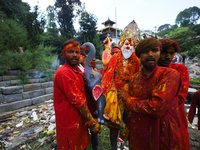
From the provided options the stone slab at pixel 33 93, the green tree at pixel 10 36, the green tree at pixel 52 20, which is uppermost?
the green tree at pixel 52 20

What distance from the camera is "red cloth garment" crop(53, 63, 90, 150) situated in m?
1.66

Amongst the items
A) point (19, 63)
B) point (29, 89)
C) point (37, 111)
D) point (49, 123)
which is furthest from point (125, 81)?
point (19, 63)

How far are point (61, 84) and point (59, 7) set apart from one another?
73.3ft

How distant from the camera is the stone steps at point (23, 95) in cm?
546

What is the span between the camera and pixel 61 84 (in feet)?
5.54

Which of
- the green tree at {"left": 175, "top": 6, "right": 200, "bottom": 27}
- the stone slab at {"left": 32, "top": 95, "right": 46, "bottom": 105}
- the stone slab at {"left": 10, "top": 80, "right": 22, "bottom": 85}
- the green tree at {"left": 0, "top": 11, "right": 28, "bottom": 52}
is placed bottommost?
the stone slab at {"left": 32, "top": 95, "right": 46, "bottom": 105}

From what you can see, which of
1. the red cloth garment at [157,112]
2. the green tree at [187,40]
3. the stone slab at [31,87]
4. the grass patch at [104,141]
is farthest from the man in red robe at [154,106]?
the green tree at [187,40]

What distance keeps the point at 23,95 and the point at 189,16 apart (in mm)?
87388

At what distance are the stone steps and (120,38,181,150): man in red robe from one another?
654 cm

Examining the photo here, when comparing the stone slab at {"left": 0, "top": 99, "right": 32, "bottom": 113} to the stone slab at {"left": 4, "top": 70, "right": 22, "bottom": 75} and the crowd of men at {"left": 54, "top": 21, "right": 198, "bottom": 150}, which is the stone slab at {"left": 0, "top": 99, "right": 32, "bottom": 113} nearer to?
the stone slab at {"left": 4, "top": 70, "right": 22, "bottom": 75}

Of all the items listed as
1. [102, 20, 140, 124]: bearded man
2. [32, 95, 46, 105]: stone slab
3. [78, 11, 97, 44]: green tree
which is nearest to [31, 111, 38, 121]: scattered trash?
Answer: [32, 95, 46, 105]: stone slab

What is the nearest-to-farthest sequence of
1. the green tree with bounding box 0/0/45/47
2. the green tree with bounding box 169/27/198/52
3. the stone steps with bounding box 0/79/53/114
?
the stone steps with bounding box 0/79/53/114 → the green tree with bounding box 0/0/45/47 → the green tree with bounding box 169/27/198/52

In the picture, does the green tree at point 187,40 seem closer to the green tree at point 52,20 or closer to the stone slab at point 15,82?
the green tree at point 52,20

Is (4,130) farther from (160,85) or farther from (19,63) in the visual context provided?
(160,85)
